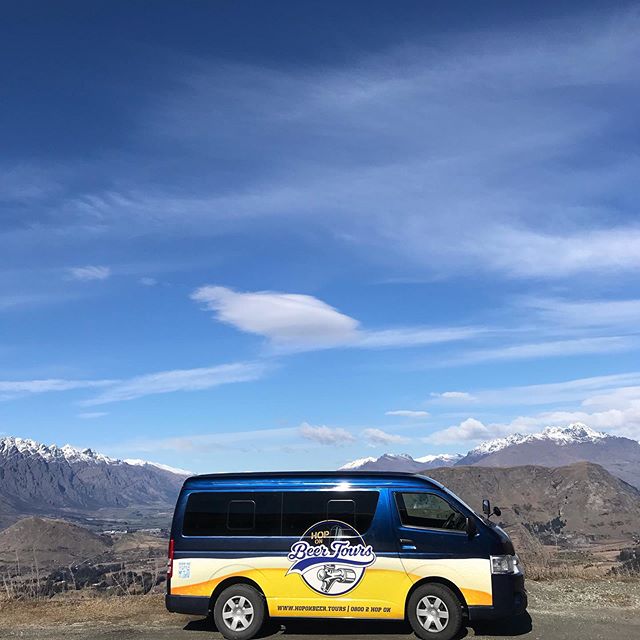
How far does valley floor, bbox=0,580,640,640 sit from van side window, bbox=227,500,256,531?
211 centimetres

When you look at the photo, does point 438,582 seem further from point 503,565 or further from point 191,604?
point 191,604

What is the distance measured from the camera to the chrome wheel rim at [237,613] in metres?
11.8

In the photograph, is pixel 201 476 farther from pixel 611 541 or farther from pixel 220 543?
pixel 611 541

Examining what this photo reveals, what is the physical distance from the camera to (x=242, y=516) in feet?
39.9

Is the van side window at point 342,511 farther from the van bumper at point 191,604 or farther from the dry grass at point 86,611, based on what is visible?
the dry grass at point 86,611

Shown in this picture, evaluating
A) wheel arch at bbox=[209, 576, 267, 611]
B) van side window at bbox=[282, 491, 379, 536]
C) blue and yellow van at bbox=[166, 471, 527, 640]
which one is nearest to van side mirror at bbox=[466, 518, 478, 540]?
blue and yellow van at bbox=[166, 471, 527, 640]

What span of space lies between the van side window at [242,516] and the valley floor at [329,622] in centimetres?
211

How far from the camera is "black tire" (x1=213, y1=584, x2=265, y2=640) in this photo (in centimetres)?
1177

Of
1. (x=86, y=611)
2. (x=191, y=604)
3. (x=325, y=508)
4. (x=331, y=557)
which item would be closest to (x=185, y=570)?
(x=191, y=604)

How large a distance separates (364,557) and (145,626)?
17.2 feet

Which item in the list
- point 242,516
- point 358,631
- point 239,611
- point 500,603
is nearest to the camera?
point 500,603

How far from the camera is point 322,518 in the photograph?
1192cm

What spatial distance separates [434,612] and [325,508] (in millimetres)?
2626

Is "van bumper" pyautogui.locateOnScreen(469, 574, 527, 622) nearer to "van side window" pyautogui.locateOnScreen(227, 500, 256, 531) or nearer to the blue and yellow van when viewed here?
the blue and yellow van
